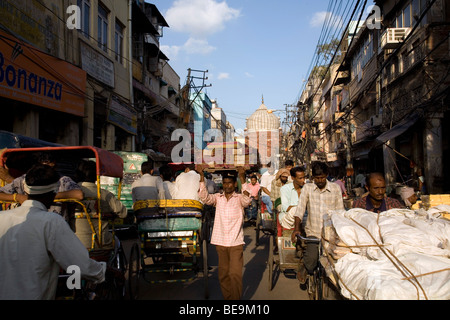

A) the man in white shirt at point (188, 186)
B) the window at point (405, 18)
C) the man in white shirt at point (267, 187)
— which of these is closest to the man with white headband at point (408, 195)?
the man in white shirt at point (267, 187)

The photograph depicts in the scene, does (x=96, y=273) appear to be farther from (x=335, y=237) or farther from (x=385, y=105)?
(x=385, y=105)

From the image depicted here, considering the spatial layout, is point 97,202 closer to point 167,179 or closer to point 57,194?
point 57,194

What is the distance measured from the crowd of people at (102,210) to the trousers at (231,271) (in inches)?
0.5

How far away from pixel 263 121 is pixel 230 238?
6602cm

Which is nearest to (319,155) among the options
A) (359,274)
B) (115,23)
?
(115,23)

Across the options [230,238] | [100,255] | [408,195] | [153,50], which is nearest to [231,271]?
[230,238]

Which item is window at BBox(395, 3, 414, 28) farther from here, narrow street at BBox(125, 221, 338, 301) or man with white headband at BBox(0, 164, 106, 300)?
man with white headband at BBox(0, 164, 106, 300)

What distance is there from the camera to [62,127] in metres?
13.4

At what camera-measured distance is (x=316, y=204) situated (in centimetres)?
482

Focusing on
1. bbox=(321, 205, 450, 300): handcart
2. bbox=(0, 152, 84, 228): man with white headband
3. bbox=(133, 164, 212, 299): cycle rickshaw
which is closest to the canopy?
bbox=(0, 152, 84, 228): man with white headband

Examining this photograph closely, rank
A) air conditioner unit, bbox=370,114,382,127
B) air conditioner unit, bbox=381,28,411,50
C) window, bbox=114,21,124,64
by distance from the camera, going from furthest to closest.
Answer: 1. window, bbox=114,21,124,64
2. air conditioner unit, bbox=370,114,382,127
3. air conditioner unit, bbox=381,28,411,50

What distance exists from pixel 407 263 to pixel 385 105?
1721 centimetres

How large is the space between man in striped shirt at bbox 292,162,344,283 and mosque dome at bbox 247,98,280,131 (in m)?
65.0

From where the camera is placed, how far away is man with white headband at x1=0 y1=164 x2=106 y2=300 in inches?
82.7
